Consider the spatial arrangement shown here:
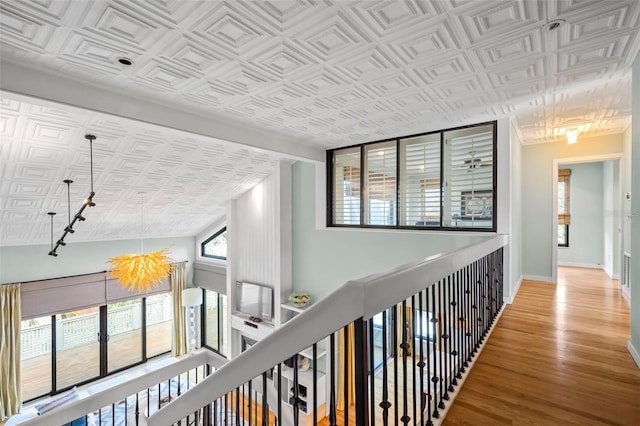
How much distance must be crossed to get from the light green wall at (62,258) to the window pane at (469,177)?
7.01m

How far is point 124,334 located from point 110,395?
5767 millimetres

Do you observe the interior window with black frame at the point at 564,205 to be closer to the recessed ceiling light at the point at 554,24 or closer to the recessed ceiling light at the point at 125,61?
the recessed ceiling light at the point at 554,24

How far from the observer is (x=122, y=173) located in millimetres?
4602

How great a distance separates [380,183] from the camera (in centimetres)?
518

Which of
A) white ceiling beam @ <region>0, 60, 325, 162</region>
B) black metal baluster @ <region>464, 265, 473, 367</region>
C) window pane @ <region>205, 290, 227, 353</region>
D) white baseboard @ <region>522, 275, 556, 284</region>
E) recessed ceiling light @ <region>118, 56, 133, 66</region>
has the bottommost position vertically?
window pane @ <region>205, 290, 227, 353</region>

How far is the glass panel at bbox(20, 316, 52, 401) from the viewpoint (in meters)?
6.23

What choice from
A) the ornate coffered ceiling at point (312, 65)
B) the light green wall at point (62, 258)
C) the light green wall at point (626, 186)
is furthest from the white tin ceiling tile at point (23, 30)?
the light green wall at point (626, 186)

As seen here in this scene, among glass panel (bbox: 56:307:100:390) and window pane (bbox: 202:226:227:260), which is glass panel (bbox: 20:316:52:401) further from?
window pane (bbox: 202:226:227:260)

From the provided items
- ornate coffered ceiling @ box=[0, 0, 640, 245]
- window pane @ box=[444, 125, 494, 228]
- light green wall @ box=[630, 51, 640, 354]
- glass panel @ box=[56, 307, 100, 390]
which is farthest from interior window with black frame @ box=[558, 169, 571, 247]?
glass panel @ box=[56, 307, 100, 390]

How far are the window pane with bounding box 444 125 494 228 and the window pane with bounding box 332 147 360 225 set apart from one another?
1.55 meters

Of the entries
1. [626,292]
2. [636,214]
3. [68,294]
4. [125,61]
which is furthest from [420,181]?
[68,294]

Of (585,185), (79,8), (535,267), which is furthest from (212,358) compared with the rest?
(585,185)

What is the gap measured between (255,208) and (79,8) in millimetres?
5101

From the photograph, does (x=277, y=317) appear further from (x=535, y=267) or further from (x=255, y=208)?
(x=535, y=267)
